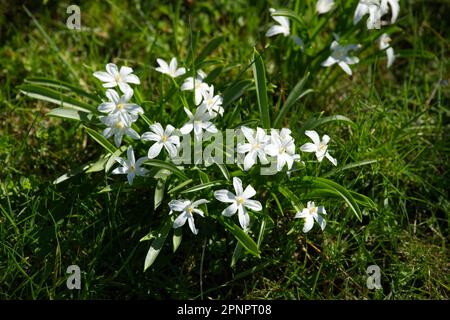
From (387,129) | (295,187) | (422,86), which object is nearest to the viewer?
(295,187)

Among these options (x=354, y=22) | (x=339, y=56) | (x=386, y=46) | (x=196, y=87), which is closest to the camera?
(x=196, y=87)

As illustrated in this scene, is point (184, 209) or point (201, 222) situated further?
point (201, 222)

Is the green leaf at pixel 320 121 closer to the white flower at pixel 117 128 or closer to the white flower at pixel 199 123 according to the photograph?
the white flower at pixel 199 123

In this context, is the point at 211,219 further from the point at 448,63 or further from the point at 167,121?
the point at 448,63

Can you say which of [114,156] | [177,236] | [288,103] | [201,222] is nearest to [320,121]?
[288,103]

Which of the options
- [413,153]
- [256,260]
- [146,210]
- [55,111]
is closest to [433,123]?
[413,153]

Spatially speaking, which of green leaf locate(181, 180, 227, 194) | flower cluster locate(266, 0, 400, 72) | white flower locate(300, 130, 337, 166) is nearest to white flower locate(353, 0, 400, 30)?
flower cluster locate(266, 0, 400, 72)

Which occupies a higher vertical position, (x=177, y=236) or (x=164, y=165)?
(x=164, y=165)

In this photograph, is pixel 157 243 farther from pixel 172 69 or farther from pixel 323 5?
pixel 323 5
